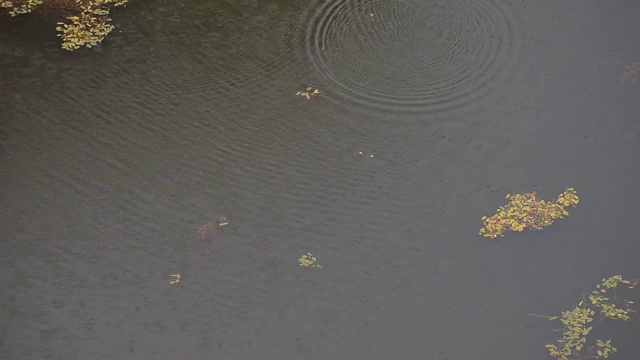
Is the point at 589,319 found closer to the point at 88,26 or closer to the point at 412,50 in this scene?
the point at 412,50

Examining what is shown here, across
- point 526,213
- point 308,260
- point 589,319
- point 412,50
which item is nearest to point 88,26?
point 412,50

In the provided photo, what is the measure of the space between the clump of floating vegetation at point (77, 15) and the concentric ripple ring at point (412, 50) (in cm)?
135

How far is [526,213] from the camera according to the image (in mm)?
3836

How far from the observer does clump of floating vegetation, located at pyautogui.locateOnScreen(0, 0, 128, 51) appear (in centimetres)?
489

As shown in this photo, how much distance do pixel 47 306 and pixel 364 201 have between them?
1.64 m

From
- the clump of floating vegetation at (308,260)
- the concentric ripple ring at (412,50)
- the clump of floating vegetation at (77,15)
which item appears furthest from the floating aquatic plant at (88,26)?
the clump of floating vegetation at (308,260)

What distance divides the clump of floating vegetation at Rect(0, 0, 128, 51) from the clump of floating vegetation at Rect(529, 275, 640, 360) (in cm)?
327

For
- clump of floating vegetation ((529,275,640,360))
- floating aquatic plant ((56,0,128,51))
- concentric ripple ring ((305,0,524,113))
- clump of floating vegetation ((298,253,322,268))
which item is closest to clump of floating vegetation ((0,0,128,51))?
floating aquatic plant ((56,0,128,51))

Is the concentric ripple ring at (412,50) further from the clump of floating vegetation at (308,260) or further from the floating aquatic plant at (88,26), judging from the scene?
the floating aquatic plant at (88,26)

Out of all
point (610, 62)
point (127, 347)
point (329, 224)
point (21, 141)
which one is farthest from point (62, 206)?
point (610, 62)

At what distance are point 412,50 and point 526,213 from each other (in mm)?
1381

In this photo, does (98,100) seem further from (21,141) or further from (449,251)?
(449,251)

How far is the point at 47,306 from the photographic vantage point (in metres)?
3.67

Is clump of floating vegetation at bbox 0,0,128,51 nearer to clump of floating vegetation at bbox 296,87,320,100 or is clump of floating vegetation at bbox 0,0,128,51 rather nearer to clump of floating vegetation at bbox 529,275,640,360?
clump of floating vegetation at bbox 296,87,320,100
